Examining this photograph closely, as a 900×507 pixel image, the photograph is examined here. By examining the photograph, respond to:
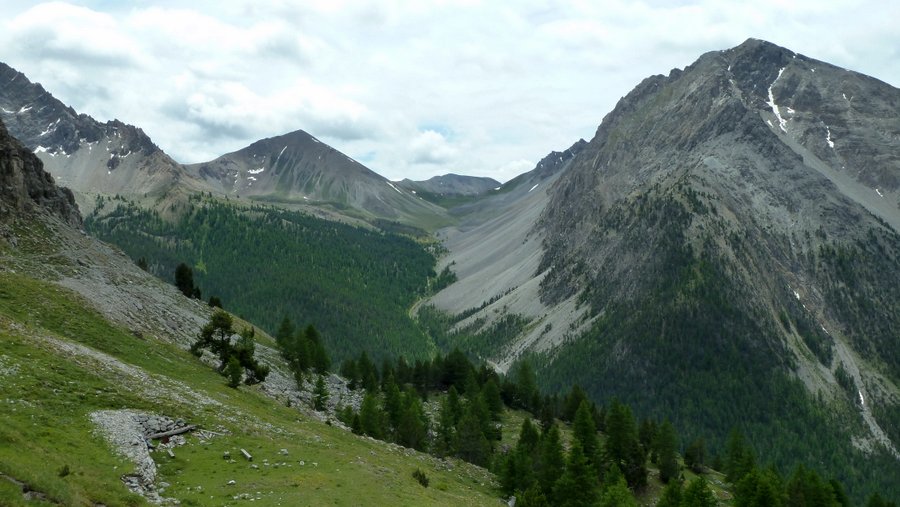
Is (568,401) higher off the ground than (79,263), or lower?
lower

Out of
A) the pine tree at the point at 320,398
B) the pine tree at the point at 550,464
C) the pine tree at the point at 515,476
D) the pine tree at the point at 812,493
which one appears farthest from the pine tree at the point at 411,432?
the pine tree at the point at 812,493

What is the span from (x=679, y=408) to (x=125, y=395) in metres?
187

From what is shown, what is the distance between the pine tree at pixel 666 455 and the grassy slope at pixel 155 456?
3659 centimetres

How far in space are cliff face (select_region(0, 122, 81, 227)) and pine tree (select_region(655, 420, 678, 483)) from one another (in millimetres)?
88673

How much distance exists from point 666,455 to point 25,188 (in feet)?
304

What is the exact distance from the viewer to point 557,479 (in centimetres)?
6400

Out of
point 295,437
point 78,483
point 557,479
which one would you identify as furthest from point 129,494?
point 557,479

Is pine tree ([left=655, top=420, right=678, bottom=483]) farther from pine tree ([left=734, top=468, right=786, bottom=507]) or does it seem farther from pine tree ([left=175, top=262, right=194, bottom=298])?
pine tree ([left=175, top=262, right=194, bottom=298])

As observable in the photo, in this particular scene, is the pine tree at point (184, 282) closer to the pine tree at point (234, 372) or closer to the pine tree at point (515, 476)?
the pine tree at point (234, 372)

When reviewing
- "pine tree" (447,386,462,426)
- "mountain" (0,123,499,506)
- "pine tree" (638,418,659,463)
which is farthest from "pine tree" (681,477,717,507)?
"pine tree" (638,418,659,463)

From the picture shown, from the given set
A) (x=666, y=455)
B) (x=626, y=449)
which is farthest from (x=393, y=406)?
(x=666, y=455)

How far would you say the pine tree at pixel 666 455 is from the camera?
286 ft

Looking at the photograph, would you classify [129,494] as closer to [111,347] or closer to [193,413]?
[193,413]

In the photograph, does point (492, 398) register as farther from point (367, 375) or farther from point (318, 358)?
point (318, 358)
